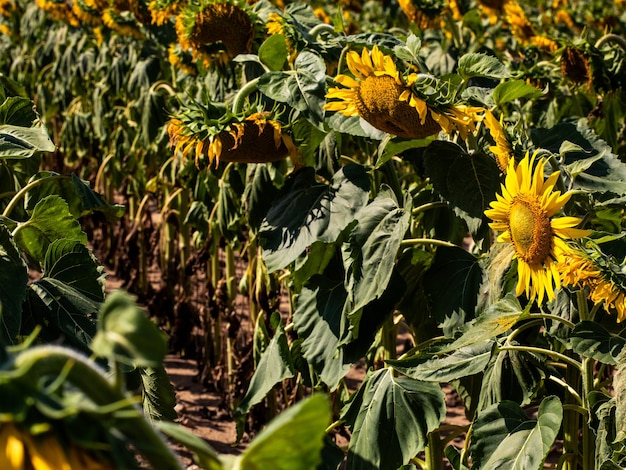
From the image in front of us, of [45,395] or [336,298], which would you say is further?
[336,298]

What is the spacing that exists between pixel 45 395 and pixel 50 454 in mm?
28

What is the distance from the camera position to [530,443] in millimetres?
1392

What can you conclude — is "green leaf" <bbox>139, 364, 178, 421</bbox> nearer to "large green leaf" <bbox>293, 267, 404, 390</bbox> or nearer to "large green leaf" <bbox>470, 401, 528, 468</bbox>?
"large green leaf" <bbox>293, 267, 404, 390</bbox>

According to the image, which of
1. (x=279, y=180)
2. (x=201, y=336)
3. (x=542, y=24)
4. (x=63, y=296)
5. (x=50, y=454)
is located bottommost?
(x=201, y=336)

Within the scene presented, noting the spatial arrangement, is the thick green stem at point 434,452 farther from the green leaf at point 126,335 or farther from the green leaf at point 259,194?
the green leaf at point 126,335

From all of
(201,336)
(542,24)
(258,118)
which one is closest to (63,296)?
(258,118)

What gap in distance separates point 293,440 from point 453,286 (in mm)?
1170

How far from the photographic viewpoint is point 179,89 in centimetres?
344

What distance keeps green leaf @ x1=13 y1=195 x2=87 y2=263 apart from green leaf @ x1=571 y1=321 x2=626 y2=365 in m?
0.73

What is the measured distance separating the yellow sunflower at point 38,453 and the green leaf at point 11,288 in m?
0.70

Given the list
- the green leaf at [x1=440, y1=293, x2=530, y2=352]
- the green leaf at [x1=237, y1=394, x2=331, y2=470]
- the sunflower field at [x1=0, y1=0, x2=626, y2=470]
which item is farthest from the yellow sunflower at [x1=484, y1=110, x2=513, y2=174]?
the green leaf at [x1=237, y1=394, x2=331, y2=470]

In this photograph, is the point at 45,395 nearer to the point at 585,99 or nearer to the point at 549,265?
the point at 549,265

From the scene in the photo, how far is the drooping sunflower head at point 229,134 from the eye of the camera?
1.62 meters

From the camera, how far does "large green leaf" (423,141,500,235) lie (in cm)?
157
